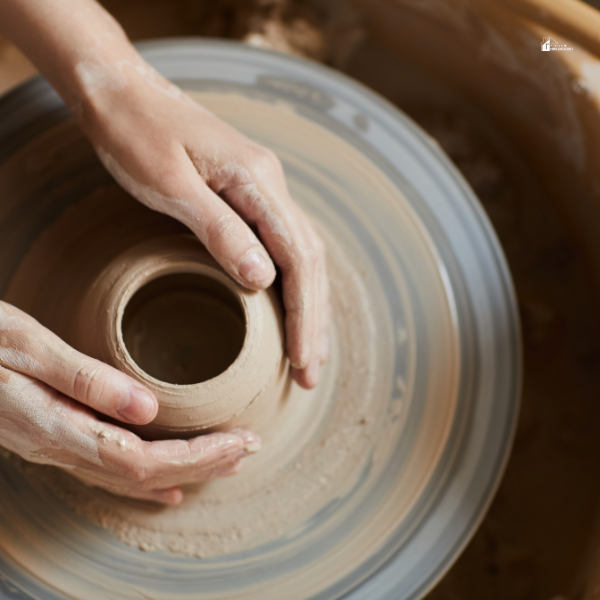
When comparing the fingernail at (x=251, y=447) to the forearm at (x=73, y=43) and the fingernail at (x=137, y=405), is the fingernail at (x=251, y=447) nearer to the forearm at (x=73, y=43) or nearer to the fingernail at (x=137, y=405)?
the fingernail at (x=137, y=405)

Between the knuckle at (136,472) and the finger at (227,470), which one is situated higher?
the finger at (227,470)

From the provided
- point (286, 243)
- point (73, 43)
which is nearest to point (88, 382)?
point (286, 243)

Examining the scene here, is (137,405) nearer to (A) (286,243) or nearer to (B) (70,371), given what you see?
(B) (70,371)

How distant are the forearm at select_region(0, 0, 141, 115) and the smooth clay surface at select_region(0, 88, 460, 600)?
197 millimetres

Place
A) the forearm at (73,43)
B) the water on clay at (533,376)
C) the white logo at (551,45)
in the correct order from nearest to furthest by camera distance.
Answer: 1. the forearm at (73,43)
2. the white logo at (551,45)
3. the water on clay at (533,376)

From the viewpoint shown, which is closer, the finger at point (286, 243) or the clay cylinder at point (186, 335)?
the clay cylinder at point (186, 335)

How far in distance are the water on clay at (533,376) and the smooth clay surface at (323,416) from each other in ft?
2.30

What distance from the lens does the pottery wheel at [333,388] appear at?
123 cm

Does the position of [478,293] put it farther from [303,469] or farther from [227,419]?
[227,419]

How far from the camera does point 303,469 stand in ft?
4.23

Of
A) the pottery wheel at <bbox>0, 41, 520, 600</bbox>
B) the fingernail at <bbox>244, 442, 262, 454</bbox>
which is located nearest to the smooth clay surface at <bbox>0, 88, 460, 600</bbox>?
the pottery wheel at <bbox>0, 41, 520, 600</bbox>

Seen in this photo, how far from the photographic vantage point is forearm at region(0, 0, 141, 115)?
1183 millimetres

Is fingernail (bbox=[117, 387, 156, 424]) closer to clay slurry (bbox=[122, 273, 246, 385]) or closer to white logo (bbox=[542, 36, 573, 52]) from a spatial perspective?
clay slurry (bbox=[122, 273, 246, 385])

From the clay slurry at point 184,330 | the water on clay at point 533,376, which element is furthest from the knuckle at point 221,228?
the water on clay at point 533,376
